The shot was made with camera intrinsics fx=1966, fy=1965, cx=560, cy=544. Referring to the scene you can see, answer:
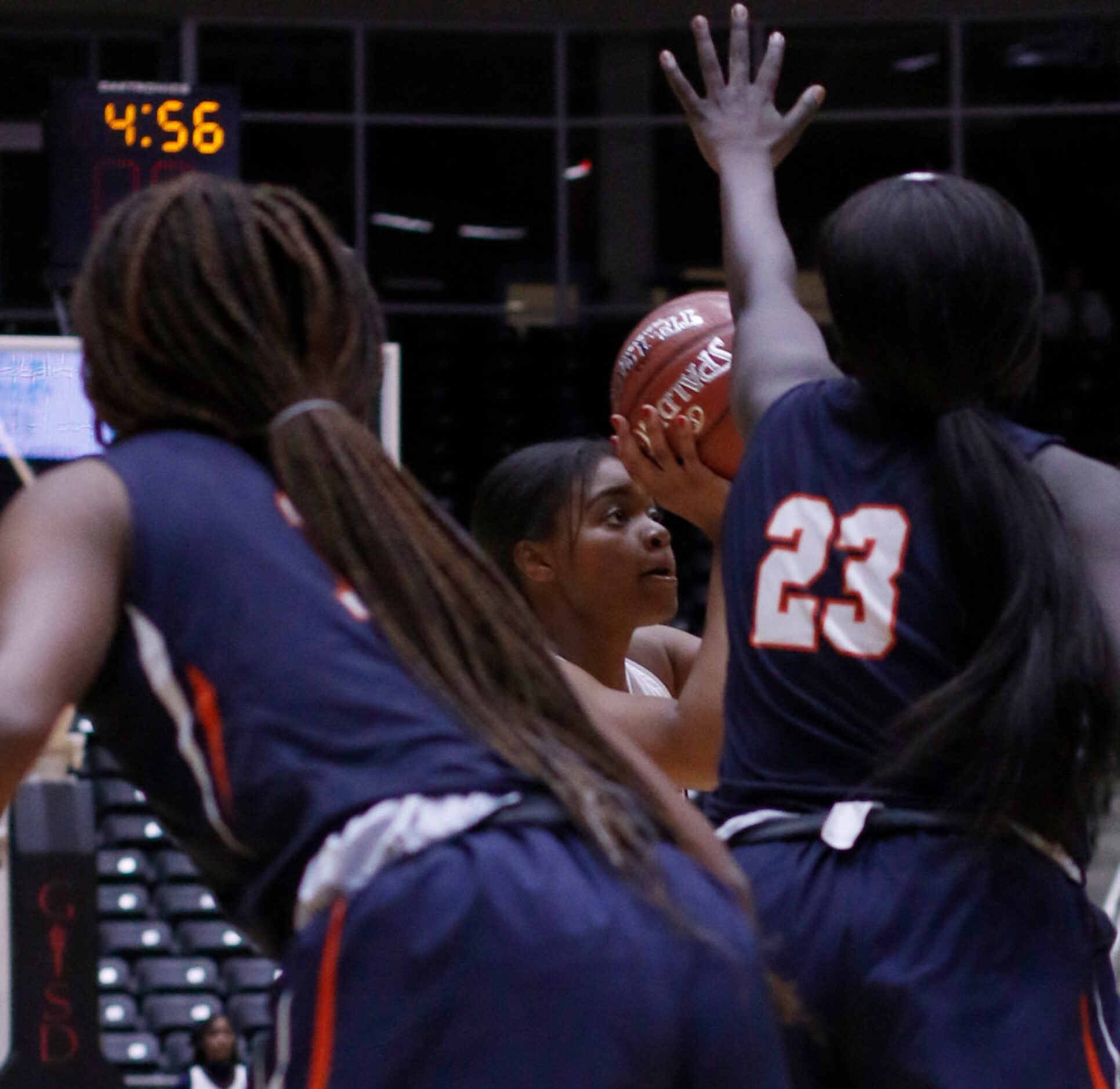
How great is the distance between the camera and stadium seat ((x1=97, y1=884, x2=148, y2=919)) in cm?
1112

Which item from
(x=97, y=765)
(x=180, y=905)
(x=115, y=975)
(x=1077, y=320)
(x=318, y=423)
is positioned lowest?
(x=115, y=975)

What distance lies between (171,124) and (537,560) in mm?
5227

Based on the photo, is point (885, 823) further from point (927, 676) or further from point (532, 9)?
point (532, 9)

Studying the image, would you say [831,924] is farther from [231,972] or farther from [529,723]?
[231,972]

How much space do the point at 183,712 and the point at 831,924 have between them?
736 millimetres

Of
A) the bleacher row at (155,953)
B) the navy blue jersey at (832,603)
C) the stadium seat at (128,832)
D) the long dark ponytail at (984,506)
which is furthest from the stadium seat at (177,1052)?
the long dark ponytail at (984,506)

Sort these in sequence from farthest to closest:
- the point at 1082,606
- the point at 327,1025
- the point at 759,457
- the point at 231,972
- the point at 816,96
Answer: the point at 231,972 < the point at 816,96 < the point at 759,457 < the point at 1082,606 < the point at 327,1025

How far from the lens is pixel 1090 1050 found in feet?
6.68

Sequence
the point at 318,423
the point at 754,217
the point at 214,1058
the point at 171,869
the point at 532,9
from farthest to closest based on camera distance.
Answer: the point at 532,9 < the point at 171,869 < the point at 214,1058 < the point at 754,217 < the point at 318,423

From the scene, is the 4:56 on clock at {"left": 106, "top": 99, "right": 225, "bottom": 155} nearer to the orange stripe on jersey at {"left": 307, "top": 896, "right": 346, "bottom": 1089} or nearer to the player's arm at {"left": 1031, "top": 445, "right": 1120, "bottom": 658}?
the player's arm at {"left": 1031, "top": 445, "right": 1120, "bottom": 658}

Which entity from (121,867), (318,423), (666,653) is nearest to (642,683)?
(666,653)

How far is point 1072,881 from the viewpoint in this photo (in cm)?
209

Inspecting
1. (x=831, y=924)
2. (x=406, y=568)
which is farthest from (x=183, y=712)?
(x=831, y=924)

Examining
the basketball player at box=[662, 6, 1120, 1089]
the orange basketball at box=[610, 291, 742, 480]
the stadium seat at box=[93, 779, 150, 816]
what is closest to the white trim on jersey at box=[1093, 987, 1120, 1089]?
the basketball player at box=[662, 6, 1120, 1089]
